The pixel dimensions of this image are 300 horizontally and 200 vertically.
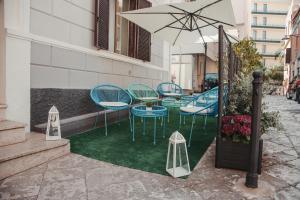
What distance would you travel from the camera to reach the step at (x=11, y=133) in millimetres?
3035

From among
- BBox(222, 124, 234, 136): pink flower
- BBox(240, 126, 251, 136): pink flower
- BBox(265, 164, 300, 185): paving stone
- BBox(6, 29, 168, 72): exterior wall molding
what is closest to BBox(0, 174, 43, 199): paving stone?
BBox(6, 29, 168, 72): exterior wall molding

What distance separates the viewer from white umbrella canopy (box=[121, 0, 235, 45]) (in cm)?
467

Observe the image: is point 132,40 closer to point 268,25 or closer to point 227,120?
point 227,120

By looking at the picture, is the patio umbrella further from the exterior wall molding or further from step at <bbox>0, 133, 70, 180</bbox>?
step at <bbox>0, 133, 70, 180</bbox>

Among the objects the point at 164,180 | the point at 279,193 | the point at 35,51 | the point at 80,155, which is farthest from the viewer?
the point at 35,51

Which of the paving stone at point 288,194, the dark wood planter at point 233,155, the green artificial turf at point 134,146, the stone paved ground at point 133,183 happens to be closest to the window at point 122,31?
the green artificial turf at point 134,146

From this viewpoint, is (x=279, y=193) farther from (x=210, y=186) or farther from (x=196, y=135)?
(x=196, y=135)

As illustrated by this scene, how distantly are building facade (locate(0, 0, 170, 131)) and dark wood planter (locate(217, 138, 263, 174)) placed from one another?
2.73 metres

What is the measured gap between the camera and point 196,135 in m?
4.80

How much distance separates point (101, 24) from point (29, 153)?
11.0 ft

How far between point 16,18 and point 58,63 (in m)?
1.02

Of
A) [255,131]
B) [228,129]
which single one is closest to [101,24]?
[228,129]

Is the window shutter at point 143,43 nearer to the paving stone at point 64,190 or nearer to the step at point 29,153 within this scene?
the step at point 29,153

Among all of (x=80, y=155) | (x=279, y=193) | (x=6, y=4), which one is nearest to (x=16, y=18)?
(x=6, y=4)
